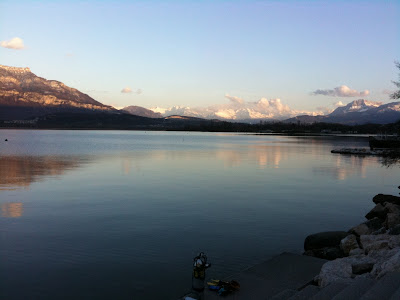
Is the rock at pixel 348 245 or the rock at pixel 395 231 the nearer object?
the rock at pixel 348 245

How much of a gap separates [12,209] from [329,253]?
1526 cm

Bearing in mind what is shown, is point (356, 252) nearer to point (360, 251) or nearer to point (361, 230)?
point (360, 251)

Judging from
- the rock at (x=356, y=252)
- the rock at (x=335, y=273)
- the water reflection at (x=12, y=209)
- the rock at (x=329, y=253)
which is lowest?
the water reflection at (x=12, y=209)

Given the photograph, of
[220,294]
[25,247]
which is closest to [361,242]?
[220,294]

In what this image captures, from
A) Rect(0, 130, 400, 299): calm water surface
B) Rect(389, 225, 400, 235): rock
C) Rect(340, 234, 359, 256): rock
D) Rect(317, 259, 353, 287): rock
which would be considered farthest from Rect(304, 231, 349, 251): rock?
Rect(317, 259, 353, 287): rock

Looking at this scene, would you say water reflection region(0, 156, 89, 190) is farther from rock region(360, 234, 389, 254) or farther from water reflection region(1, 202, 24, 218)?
rock region(360, 234, 389, 254)

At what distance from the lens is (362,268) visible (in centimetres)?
898

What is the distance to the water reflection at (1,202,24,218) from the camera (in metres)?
17.2

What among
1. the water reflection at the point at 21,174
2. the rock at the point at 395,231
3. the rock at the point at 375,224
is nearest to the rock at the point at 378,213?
the rock at the point at 375,224

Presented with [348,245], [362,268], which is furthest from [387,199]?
[362,268]

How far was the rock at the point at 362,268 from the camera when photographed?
893 centimetres

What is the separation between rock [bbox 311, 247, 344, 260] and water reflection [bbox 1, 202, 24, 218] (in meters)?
13.4

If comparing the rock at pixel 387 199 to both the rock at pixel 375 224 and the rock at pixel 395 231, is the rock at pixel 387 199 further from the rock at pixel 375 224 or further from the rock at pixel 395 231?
the rock at pixel 395 231

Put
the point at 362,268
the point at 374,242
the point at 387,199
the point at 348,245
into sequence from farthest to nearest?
1. the point at 387,199
2. the point at 348,245
3. the point at 374,242
4. the point at 362,268
